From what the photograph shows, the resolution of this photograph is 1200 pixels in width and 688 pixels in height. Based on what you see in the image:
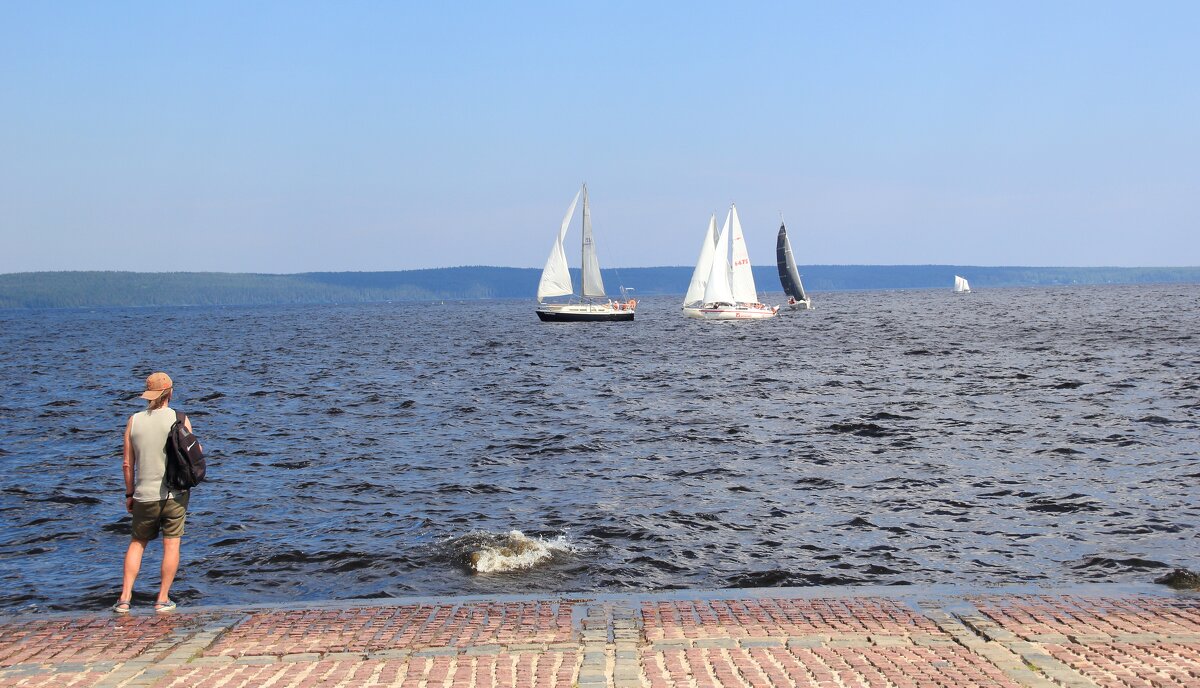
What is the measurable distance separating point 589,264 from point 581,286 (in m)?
4.54

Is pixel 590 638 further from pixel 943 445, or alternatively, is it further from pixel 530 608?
pixel 943 445

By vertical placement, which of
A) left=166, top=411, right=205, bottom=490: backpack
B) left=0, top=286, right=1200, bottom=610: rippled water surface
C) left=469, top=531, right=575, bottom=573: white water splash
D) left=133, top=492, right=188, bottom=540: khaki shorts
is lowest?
left=0, top=286, right=1200, bottom=610: rippled water surface

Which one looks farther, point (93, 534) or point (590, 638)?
point (93, 534)

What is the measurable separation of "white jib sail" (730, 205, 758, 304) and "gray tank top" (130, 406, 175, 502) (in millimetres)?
74740

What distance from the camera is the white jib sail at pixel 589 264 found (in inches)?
3280

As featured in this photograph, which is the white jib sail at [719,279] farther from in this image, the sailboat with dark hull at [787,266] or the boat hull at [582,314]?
the sailboat with dark hull at [787,266]

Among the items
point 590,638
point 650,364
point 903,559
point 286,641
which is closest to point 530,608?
point 590,638

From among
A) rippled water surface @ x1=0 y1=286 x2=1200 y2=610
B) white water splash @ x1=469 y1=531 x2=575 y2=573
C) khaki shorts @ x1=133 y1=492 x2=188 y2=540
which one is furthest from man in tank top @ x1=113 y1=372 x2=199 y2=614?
white water splash @ x1=469 y1=531 x2=575 y2=573

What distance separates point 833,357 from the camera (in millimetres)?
51344

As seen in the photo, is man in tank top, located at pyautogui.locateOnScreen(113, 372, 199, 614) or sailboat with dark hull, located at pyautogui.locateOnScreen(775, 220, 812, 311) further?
sailboat with dark hull, located at pyautogui.locateOnScreen(775, 220, 812, 311)

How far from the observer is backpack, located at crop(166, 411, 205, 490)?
31.7ft

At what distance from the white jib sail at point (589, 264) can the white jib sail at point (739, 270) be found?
411 inches

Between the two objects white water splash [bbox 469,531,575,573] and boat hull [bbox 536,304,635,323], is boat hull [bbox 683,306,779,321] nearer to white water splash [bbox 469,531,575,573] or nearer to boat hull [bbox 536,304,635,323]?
boat hull [bbox 536,304,635,323]

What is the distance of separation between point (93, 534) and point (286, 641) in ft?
25.4
